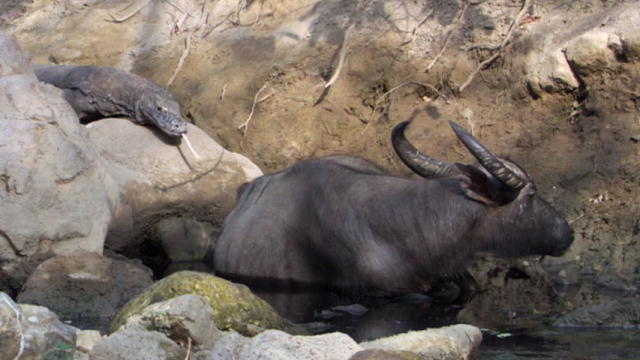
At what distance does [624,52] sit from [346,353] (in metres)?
5.71

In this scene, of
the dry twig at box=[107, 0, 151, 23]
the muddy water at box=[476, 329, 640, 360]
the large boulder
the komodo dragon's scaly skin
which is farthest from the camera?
the dry twig at box=[107, 0, 151, 23]

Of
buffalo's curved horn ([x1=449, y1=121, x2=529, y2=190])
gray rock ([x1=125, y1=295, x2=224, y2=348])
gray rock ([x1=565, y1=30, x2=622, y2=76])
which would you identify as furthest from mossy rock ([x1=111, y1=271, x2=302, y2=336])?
gray rock ([x1=565, y1=30, x2=622, y2=76])

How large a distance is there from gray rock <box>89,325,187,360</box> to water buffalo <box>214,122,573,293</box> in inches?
120

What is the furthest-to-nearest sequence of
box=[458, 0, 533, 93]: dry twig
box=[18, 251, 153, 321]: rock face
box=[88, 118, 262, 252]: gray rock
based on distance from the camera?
box=[458, 0, 533, 93]: dry twig → box=[88, 118, 262, 252]: gray rock → box=[18, 251, 153, 321]: rock face

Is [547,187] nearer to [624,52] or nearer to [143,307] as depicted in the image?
[624,52]

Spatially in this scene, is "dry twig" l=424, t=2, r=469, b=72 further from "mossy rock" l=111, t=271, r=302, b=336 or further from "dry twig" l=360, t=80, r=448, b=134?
"mossy rock" l=111, t=271, r=302, b=336

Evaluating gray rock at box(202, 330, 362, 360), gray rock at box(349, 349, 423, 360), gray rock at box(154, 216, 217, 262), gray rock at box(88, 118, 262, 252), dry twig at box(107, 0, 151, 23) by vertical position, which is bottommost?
gray rock at box(154, 216, 217, 262)

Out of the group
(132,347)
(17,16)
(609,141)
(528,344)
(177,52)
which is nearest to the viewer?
(132,347)

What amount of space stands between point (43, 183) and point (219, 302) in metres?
3.21

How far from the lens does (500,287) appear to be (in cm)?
840

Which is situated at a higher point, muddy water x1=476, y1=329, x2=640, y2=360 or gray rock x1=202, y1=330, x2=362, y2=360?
gray rock x1=202, y1=330, x2=362, y2=360

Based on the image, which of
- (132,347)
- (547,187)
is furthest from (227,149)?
(132,347)

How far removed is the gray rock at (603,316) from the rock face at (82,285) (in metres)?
3.35

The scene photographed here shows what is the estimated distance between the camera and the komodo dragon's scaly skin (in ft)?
37.5
